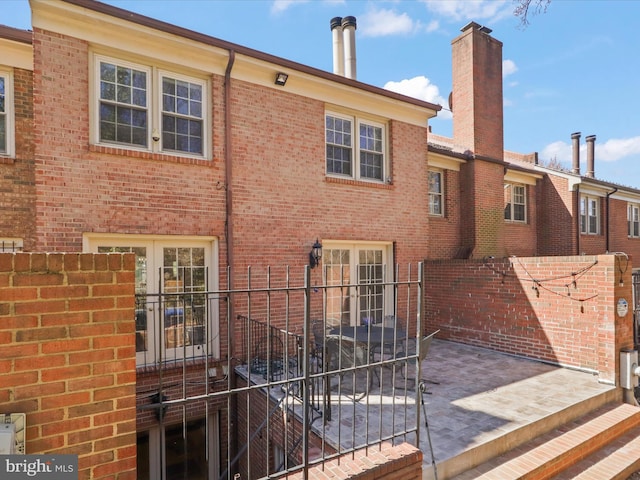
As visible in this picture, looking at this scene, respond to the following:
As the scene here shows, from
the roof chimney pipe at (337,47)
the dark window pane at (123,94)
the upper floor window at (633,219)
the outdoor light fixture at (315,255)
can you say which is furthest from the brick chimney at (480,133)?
the upper floor window at (633,219)

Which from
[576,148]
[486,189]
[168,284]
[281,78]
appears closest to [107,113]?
[168,284]

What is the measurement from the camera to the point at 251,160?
23.0 ft

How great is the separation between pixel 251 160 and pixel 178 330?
11.1ft

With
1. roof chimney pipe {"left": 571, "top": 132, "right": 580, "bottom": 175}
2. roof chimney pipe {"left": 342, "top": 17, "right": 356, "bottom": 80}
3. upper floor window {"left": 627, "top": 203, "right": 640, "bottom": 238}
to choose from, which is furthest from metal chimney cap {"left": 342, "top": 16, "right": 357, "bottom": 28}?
upper floor window {"left": 627, "top": 203, "right": 640, "bottom": 238}

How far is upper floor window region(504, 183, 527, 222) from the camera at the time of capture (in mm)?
12812

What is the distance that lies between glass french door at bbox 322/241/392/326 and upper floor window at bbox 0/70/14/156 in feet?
18.8

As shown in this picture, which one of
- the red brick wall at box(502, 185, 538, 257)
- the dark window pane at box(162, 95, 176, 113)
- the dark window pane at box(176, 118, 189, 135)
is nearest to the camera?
the dark window pane at box(162, 95, 176, 113)

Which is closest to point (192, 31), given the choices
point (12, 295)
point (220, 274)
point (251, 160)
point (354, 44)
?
point (251, 160)

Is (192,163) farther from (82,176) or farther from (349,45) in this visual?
(349,45)

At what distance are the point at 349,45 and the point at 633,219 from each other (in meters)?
17.0

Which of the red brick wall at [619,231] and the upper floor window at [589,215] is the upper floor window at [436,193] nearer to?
the upper floor window at [589,215]

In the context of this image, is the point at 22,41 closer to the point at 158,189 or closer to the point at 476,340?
the point at 158,189

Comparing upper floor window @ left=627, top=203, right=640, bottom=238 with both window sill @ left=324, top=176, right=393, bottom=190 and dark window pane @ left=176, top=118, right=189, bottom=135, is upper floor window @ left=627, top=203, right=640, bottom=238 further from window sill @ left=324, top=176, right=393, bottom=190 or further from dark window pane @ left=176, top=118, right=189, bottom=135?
dark window pane @ left=176, top=118, right=189, bottom=135

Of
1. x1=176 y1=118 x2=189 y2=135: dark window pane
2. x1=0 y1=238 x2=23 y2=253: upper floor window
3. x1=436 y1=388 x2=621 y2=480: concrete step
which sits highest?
x1=176 y1=118 x2=189 y2=135: dark window pane
